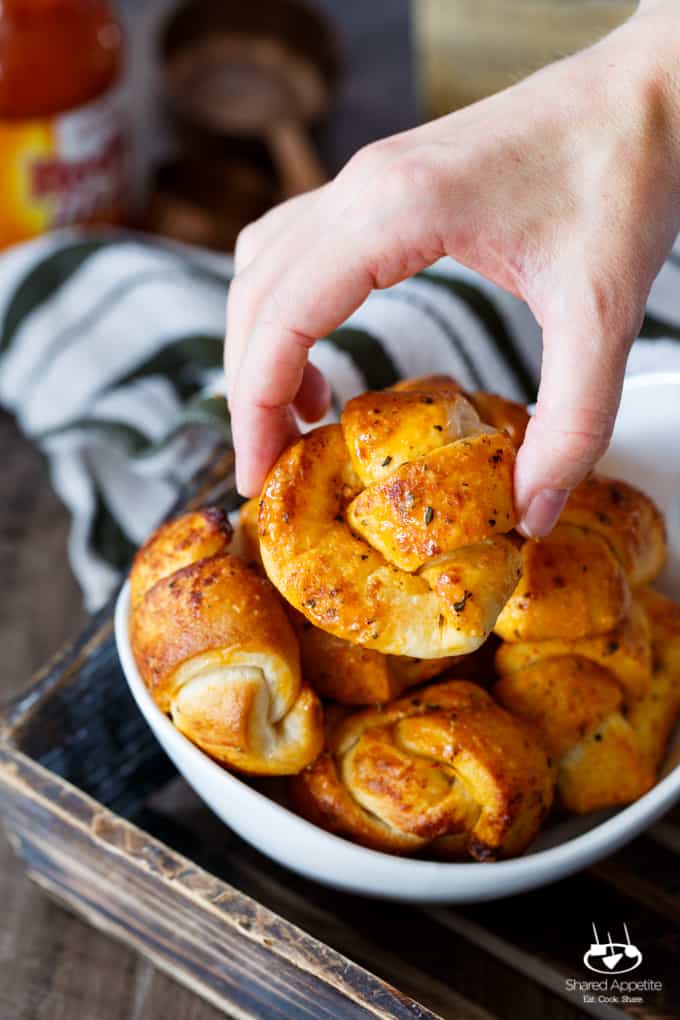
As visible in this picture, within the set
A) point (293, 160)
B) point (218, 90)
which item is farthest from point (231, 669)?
point (218, 90)

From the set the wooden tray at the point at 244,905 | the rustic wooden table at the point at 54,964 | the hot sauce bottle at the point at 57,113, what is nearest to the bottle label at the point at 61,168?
the hot sauce bottle at the point at 57,113

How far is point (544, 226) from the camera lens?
46cm

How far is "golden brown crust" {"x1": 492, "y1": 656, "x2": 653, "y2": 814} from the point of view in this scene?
520mm

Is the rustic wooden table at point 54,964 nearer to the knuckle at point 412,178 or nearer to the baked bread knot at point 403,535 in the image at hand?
the baked bread knot at point 403,535

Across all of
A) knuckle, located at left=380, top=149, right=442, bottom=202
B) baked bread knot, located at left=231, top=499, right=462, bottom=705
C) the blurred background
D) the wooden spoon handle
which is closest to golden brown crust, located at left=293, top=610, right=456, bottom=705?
baked bread knot, located at left=231, top=499, right=462, bottom=705

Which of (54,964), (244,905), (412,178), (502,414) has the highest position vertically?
(412,178)

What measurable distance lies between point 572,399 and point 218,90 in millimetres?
1005

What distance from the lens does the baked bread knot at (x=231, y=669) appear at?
48 cm

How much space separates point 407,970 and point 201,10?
3.74ft

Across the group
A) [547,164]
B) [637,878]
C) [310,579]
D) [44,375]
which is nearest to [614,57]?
[547,164]

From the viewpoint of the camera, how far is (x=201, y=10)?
1.39m

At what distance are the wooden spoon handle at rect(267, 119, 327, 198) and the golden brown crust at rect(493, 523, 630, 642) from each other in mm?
721

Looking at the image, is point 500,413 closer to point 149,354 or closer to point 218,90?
point 149,354

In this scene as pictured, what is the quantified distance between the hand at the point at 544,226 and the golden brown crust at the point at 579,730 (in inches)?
3.2
